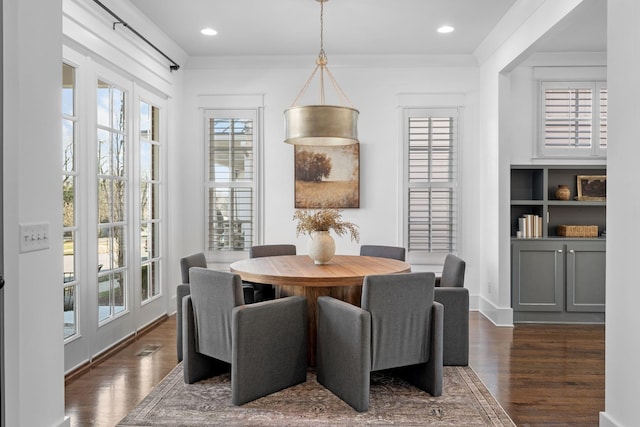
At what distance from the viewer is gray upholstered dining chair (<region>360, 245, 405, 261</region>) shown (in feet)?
15.0

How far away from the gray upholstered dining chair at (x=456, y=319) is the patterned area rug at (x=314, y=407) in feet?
0.95

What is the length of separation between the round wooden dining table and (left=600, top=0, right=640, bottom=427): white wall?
1.41 metres

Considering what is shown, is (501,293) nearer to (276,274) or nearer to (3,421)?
(276,274)

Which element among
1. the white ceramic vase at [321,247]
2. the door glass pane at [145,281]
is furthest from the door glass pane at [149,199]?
the white ceramic vase at [321,247]

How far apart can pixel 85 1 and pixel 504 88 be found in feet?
12.3

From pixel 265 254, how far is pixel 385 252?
1147mm

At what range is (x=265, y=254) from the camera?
465 cm

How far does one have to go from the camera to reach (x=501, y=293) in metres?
4.88

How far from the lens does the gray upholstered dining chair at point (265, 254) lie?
3.95 meters

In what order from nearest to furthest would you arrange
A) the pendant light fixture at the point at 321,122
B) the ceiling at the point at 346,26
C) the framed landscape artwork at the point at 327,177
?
1. the pendant light fixture at the point at 321,122
2. the ceiling at the point at 346,26
3. the framed landscape artwork at the point at 327,177

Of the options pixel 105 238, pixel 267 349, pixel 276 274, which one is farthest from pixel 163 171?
pixel 267 349

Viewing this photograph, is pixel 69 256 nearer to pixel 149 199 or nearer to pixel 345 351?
pixel 149 199

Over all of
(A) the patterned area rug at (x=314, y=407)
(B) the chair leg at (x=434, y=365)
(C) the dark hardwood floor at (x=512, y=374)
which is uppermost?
(B) the chair leg at (x=434, y=365)

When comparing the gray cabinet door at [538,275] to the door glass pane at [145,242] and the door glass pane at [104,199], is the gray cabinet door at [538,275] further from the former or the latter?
the door glass pane at [104,199]
